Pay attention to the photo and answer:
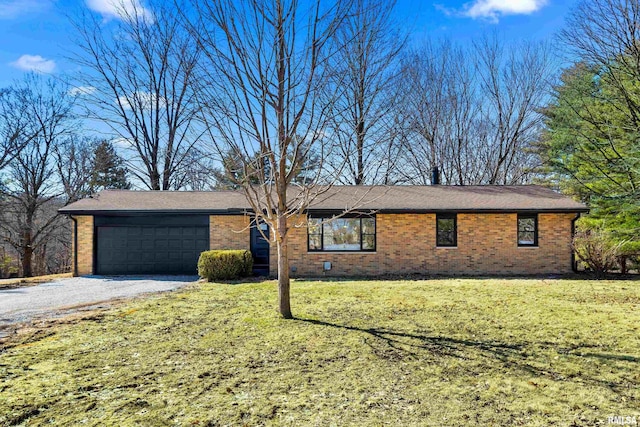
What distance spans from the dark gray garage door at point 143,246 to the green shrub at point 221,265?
1.93 metres

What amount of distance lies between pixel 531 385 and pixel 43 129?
74.0 feet

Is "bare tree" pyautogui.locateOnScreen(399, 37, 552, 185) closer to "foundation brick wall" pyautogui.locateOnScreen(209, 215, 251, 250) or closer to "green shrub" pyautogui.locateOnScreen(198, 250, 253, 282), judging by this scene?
"foundation brick wall" pyautogui.locateOnScreen(209, 215, 251, 250)

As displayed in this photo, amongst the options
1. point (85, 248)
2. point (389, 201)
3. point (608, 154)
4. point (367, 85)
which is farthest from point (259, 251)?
point (608, 154)

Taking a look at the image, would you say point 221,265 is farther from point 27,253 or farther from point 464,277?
point 27,253

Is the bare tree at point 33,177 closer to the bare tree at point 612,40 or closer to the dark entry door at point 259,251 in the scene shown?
the dark entry door at point 259,251

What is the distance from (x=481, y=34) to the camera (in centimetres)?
2111

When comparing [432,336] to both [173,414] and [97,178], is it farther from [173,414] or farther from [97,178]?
[97,178]

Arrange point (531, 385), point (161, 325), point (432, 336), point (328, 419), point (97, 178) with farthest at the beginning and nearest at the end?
point (97, 178) → point (161, 325) → point (432, 336) → point (531, 385) → point (328, 419)

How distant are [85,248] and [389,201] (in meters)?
10.7

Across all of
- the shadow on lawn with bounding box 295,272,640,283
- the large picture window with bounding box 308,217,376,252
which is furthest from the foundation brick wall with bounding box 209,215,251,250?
the shadow on lawn with bounding box 295,272,640,283

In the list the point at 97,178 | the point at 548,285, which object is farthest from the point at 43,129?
the point at 548,285

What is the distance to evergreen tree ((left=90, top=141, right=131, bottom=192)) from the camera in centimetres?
2130

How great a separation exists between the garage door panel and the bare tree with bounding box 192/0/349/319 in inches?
317

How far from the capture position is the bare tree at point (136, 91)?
2078cm
